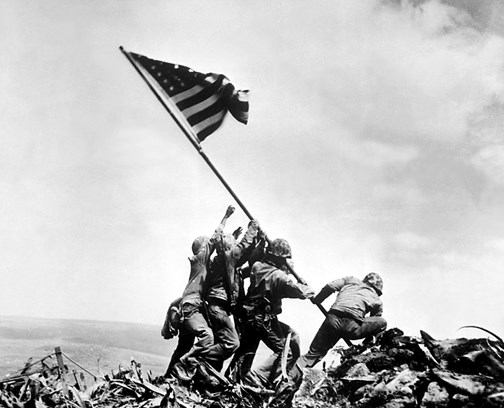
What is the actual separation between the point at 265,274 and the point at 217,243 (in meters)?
1.08

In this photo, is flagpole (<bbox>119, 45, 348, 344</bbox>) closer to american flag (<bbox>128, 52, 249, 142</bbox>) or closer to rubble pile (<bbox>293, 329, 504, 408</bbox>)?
american flag (<bbox>128, 52, 249, 142</bbox>)

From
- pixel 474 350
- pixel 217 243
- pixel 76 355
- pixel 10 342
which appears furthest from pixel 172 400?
pixel 10 342

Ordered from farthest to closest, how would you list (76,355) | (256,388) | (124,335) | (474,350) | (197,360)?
(124,335) < (76,355) < (197,360) < (256,388) < (474,350)

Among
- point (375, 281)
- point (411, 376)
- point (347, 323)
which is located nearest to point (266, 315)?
point (347, 323)

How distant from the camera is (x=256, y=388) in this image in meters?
7.80

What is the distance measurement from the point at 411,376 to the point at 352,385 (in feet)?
2.77

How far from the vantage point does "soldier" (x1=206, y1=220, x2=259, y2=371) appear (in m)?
8.62

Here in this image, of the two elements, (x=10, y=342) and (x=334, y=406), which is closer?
(x=334, y=406)

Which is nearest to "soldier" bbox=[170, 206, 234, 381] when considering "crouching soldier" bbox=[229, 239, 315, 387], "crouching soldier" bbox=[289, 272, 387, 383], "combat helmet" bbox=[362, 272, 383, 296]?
"crouching soldier" bbox=[229, 239, 315, 387]

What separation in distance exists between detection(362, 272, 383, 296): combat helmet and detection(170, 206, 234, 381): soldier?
8.74 feet

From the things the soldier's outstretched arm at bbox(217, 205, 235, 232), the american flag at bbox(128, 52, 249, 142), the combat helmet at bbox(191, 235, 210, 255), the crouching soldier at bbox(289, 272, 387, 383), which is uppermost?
the american flag at bbox(128, 52, 249, 142)

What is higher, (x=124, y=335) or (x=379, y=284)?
(x=379, y=284)

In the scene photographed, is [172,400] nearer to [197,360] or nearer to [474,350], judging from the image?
[197,360]

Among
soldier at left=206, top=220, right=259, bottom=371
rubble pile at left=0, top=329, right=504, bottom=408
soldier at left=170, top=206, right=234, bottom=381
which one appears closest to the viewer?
rubble pile at left=0, top=329, right=504, bottom=408
